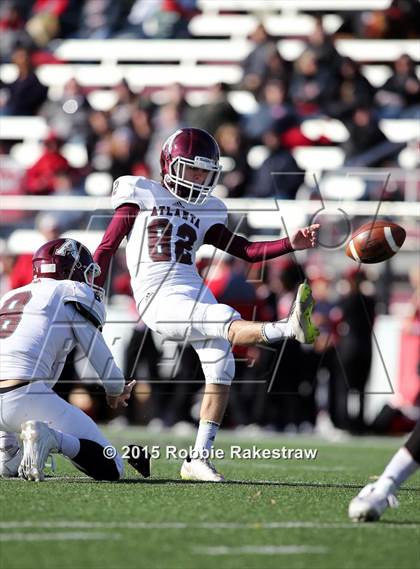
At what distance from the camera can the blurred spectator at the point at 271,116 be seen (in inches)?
491

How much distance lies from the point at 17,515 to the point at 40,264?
1.55 m

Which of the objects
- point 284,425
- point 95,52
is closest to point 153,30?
point 95,52

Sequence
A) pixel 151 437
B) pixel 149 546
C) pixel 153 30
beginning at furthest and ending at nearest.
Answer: pixel 153 30 → pixel 151 437 → pixel 149 546

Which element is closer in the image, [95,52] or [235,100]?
[235,100]

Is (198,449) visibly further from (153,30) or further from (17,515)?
(153,30)

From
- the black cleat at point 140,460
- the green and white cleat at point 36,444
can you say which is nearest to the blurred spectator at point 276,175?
the black cleat at point 140,460

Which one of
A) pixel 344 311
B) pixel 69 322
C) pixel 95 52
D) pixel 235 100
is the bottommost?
pixel 69 322

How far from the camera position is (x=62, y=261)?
5371 mm

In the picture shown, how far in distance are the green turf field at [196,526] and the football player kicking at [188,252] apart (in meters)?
0.51

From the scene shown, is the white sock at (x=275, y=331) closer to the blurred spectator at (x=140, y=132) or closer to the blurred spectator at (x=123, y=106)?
the blurred spectator at (x=140, y=132)

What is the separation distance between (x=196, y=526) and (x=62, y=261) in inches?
68.6

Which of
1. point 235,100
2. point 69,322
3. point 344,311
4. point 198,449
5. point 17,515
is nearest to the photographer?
point 17,515

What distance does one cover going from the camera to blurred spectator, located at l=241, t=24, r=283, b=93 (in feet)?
42.7

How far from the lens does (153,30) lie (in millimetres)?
14773
